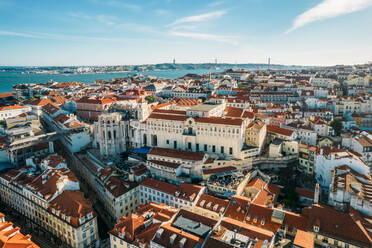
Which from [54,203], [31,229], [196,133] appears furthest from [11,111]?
[196,133]

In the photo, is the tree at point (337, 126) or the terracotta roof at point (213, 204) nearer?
the terracotta roof at point (213, 204)

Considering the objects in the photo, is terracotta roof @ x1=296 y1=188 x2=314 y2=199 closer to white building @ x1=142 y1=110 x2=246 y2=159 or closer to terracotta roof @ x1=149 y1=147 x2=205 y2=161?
white building @ x1=142 y1=110 x2=246 y2=159

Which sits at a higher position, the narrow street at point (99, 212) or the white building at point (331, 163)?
the white building at point (331, 163)

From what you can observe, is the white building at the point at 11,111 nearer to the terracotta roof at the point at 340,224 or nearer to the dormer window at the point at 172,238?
the dormer window at the point at 172,238

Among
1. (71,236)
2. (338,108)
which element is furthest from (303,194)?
(338,108)

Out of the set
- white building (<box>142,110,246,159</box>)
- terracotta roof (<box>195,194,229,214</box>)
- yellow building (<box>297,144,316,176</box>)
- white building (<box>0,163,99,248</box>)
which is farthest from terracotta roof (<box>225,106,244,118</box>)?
white building (<box>0,163,99,248</box>)

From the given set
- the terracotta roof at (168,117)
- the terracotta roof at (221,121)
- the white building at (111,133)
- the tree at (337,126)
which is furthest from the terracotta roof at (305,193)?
the white building at (111,133)

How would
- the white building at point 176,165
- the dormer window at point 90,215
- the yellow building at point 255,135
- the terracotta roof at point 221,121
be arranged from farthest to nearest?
the yellow building at point 255,135
the terracotta roof at point 221,121
the white building at point 176,165
the dormer window at point 90,215

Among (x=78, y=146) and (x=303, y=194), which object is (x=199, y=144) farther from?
(x=78, y=146)

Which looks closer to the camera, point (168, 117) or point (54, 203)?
point (54, 203)

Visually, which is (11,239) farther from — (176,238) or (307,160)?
(307,160)

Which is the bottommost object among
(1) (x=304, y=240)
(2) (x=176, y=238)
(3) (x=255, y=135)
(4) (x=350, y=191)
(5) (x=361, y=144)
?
(1) (x=304, y=240)
